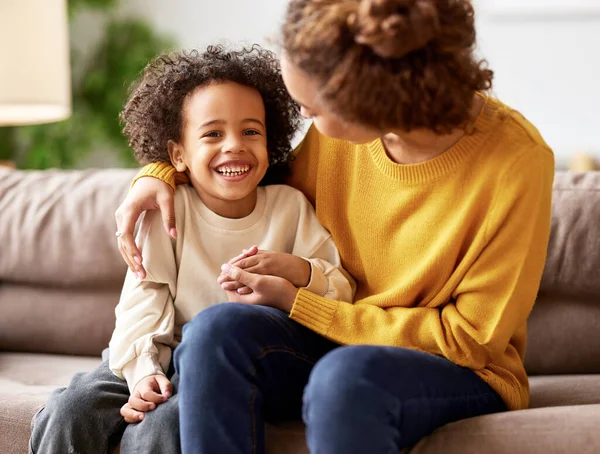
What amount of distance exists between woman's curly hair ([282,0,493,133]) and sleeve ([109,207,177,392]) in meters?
0.48

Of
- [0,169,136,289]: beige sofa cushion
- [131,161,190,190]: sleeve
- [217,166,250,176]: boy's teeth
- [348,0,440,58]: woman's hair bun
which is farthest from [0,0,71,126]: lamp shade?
[348,0,440,58]: woman's hair bun

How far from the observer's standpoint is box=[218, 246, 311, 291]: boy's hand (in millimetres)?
1359

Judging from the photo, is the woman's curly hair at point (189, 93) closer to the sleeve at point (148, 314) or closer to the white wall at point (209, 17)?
the sleeve at point (148, 314)

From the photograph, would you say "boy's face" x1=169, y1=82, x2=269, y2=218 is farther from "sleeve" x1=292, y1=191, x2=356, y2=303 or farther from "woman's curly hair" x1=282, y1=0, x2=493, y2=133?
"woman's curly hair" x1=282, y1=0, x2=493, y2=133

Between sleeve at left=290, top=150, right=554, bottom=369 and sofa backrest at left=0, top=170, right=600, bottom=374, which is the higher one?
sleeve at left=290, top=150, right=554, bottom=369

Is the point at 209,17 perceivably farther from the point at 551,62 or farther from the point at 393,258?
the point at 393,258

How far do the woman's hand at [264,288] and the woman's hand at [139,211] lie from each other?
176 millimetres

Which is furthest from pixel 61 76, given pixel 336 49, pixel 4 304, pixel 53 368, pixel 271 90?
pixel 336 49

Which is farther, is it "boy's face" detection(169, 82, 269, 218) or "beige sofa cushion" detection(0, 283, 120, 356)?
"beige sofa cushion" detection(0, 283, 120, 356)

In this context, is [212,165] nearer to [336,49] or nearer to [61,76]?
[336,49]

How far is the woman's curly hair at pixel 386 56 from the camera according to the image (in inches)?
43.1

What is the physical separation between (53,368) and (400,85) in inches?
45.2

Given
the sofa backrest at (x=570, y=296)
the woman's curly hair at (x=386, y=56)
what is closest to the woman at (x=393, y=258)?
the woman's curly hair at (x=386, y=56)

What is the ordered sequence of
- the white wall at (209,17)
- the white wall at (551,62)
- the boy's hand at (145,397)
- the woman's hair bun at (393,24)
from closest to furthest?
the woman's hair bun at (393,24), the boy's hand at (145,397), the white wall at (551,62), the white wall at (209,17)
